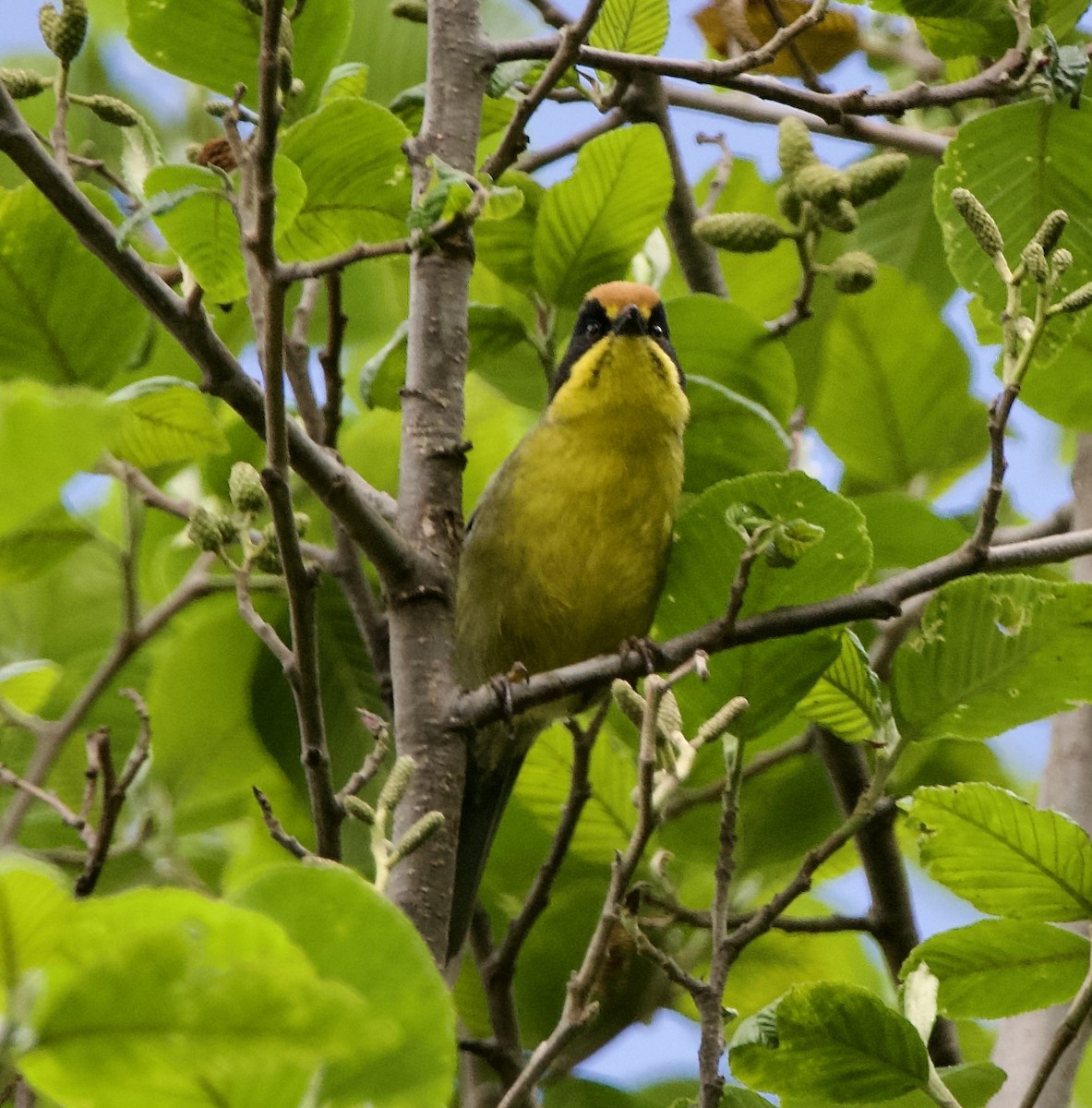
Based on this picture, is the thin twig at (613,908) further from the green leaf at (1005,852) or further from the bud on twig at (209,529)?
the bud on twig at (209,529)

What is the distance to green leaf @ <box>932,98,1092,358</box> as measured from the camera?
2285 millimetres

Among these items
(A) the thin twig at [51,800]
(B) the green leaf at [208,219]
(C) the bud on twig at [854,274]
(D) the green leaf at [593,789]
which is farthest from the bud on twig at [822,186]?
(A) the thin twig at [51,800]

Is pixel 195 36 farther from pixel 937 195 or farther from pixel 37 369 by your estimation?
pixel 937 195

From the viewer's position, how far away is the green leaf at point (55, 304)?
230 centimetres

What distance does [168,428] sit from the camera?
2.41m

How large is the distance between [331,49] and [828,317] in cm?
126

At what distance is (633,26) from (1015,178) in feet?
2.27

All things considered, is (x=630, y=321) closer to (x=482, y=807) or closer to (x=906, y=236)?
(x=906, y=236)

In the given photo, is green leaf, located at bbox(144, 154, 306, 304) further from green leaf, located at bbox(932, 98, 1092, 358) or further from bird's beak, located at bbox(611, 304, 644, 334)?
bird's beak, located at bbox(611, 304, 644, 334)

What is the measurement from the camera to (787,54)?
3.14m

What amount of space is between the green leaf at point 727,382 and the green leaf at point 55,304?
0.94 meters

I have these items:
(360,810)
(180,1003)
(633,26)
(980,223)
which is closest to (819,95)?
(633,26)

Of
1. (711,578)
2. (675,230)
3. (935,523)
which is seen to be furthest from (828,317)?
(711,578)

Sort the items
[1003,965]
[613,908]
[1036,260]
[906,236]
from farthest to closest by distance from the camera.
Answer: [906,236] → [1003,965] → [1036,260] → [613,908]
